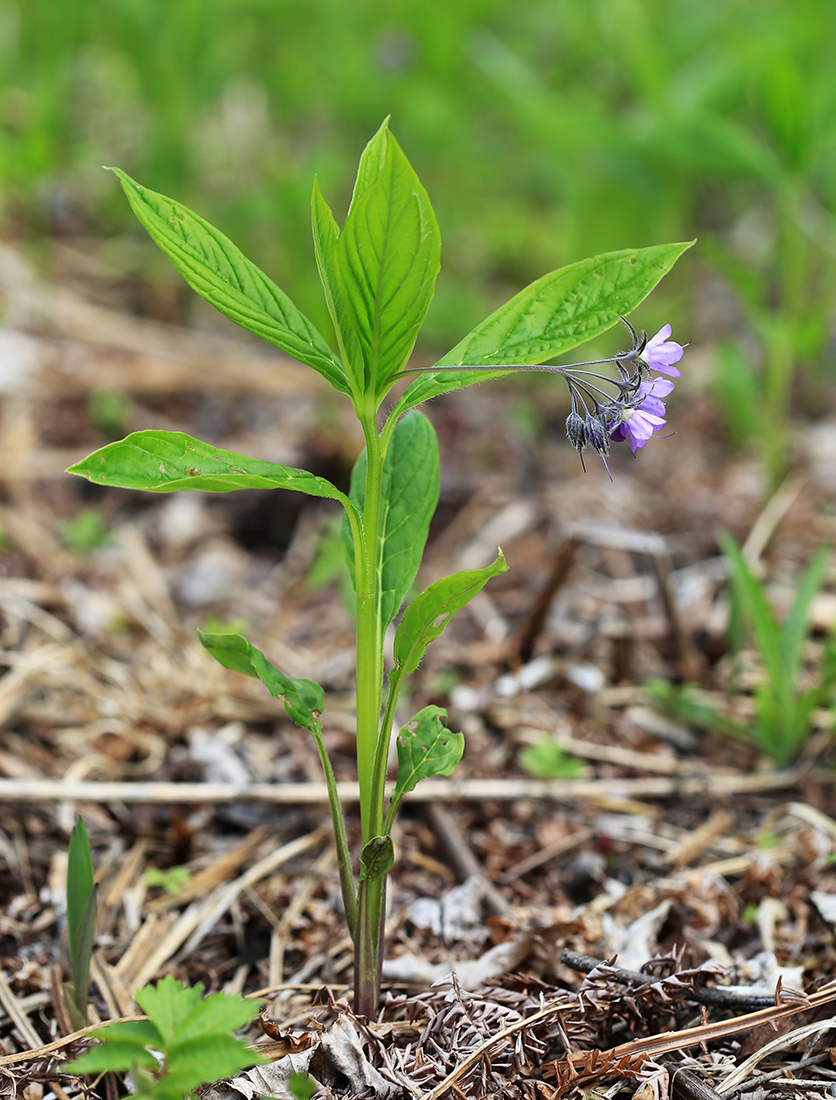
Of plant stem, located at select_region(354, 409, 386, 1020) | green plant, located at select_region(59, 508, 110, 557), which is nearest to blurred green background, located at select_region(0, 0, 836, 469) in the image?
green plant, located at select_region(59, 508, 110, 557)

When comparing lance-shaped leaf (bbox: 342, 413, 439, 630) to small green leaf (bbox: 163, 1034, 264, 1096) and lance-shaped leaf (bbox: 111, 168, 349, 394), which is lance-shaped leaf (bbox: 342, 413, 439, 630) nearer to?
lance-shaped leaf (bbox: 111, 168, 349, 394)

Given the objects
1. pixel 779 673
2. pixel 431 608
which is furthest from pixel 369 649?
pixel 779 673

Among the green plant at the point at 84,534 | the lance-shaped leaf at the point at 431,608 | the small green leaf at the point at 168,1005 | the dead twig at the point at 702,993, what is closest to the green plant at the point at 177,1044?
the small green leaf at the point at 168,1005

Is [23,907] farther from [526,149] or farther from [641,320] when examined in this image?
[526,149]

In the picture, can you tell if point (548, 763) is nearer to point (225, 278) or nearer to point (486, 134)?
point (225, 278)

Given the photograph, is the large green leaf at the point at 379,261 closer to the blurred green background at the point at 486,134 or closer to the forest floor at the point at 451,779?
the forest floor at the point at 451,779
